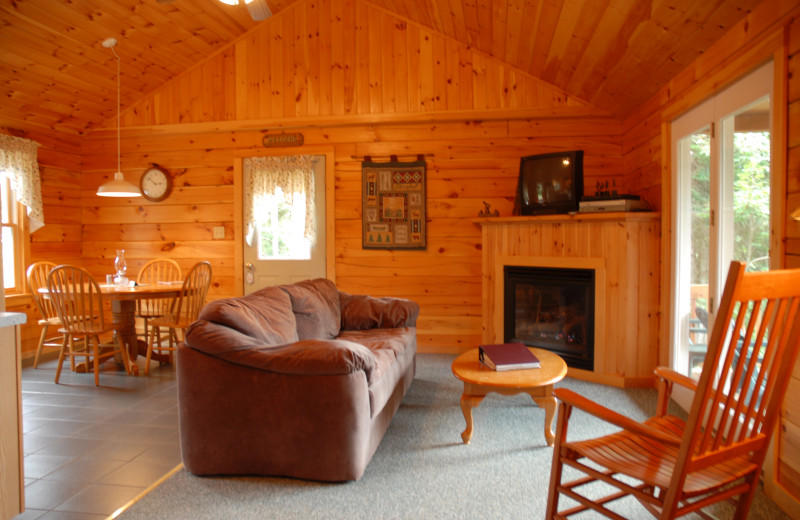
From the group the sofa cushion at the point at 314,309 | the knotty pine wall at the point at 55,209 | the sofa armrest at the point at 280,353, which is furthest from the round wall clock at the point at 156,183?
the sofa armrest at the point at 280,353

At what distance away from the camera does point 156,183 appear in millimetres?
4973

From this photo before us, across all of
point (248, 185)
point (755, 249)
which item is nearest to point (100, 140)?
point (248, 185)

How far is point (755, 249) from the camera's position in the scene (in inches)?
89.0

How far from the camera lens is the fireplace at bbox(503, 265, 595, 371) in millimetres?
3723

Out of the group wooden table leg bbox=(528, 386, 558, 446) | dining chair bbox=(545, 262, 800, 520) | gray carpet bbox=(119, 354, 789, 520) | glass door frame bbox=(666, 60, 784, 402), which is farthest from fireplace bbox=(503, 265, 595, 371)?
dining chair bbox=(545, 262, 800, 520)

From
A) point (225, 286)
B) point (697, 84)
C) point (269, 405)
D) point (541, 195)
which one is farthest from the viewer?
point (225, 286)

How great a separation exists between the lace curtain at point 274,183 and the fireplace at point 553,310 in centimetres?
203

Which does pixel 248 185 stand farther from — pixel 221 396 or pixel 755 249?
pixel 755 249

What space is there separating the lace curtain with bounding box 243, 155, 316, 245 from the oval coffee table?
2.65 metres

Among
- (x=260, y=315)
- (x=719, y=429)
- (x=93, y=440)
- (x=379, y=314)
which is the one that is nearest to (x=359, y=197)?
(x=379, y=314)

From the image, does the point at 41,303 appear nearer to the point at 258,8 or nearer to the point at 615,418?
the point at 258,8

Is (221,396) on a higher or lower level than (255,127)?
A: lower

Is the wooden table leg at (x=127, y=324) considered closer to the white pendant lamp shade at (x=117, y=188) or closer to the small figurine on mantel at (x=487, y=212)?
the white pendant lamp shade at (x=117, y=188)

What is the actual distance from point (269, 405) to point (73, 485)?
99 cm
